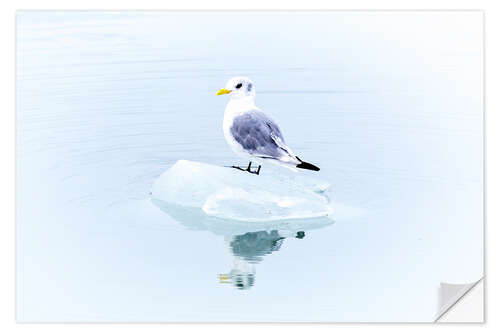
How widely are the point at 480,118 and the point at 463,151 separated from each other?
0.45 ft

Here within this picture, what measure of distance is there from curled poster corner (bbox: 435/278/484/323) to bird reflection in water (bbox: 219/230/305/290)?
57 centimetres

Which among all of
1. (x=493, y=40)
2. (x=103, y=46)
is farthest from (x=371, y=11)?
(x=103, y=46)

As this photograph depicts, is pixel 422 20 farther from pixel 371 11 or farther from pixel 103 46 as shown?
pixel 103 46

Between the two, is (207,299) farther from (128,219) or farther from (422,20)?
(422,20)

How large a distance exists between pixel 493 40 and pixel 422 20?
27 centimetres

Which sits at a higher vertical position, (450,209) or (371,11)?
(371,11)

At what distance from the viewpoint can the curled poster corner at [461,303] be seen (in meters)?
3.18

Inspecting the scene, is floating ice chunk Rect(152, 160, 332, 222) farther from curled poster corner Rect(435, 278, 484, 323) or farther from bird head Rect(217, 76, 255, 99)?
curled poster corner Rect(435, 278, 484, 323)

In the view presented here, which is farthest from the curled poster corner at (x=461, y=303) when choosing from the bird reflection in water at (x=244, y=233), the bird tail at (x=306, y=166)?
the bird tail at (x=306, y=166)

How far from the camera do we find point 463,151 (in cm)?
326

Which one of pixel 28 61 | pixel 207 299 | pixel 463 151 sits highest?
pixel 28 61

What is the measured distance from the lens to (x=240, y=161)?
3.29 m

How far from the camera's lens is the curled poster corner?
3176 millimetres

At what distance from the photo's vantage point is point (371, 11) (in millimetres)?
3260
